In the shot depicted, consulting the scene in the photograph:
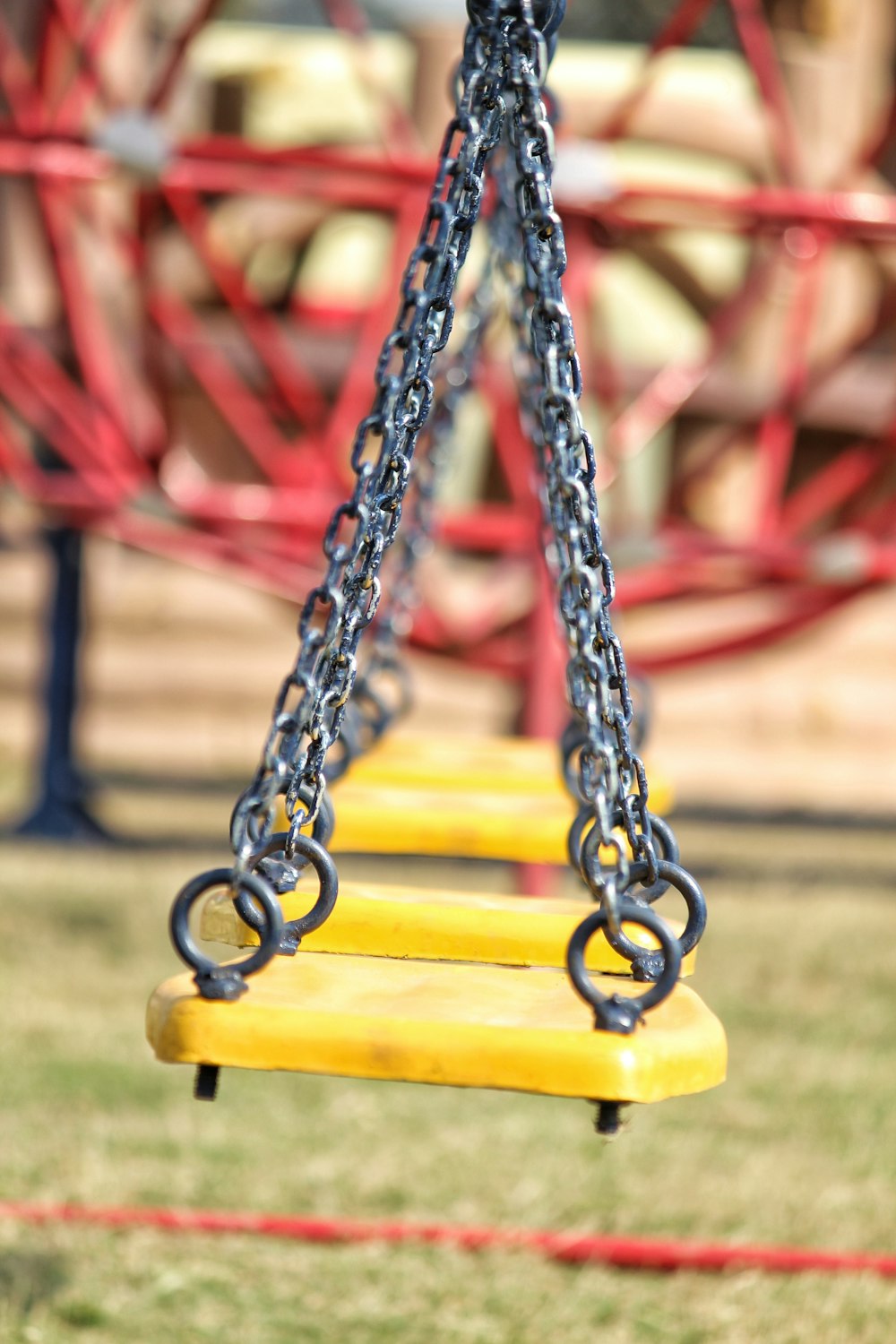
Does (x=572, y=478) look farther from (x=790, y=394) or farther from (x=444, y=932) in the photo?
(x=790, y=394)

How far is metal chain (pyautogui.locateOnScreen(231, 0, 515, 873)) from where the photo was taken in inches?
49.5

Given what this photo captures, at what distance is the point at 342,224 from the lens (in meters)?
7.20

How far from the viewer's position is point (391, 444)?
4.13 feet

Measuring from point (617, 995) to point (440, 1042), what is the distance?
0.44 ft

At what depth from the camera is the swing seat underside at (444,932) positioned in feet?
4.63

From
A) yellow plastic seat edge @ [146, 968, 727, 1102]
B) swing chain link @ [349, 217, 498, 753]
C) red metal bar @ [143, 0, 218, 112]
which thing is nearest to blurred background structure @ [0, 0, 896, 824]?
red metal bar @ [143, 0, 218, 112]

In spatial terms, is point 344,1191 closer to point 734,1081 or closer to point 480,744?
point 480,744

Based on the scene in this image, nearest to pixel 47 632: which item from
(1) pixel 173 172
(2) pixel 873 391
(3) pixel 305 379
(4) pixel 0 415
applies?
(4) pixel 0 415

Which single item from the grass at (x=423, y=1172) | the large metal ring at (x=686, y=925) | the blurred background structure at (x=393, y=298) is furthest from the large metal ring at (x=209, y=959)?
the blurred background structure at (x=393, y=298)

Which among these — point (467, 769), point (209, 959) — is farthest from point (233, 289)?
point (209, 959)

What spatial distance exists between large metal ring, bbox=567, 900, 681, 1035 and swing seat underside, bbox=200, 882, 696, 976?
0.17 metres

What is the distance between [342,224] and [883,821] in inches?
156

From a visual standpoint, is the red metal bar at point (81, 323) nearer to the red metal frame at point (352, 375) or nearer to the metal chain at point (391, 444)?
the red metal frame at point (352, 375)

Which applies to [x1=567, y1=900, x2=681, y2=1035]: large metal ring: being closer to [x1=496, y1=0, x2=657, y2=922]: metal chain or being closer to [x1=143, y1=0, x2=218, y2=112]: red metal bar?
[x1=496, y1=0, x2=657, y2=922]: metal chain
